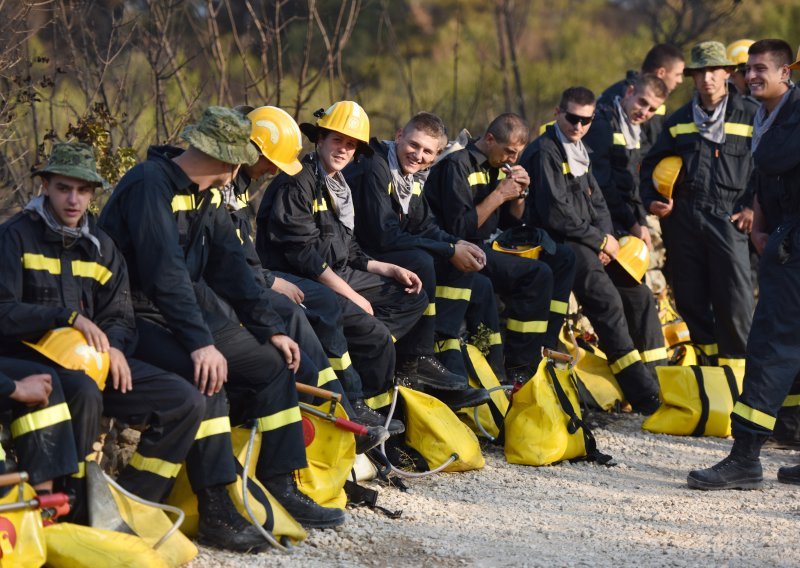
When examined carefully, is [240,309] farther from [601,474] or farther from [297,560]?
[601,474]

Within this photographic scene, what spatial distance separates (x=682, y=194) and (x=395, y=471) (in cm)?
372

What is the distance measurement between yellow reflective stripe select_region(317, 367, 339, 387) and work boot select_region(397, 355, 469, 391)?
1107 mm

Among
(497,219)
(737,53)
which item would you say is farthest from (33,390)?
(737,53)

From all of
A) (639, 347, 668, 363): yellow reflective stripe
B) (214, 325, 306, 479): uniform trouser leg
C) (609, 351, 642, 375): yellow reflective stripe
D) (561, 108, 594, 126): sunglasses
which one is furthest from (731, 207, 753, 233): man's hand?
(214, 325, 306, 479): uniform trouser leg

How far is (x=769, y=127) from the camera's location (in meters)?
6.63

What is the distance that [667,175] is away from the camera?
866 centimetres

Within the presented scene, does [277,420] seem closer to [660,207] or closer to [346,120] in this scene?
[346,120]

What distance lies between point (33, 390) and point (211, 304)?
3.83 feet

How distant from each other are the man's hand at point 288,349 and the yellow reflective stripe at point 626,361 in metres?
3.74

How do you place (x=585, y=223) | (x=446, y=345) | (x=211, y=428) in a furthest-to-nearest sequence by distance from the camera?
(x=585, y=223)
(x=446, y=345)
(x=211, y=428)

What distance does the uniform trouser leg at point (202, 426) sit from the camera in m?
4.82

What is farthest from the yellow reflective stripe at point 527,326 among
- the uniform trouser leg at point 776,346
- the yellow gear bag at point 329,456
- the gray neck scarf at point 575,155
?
the yellow gear bag at point 329,456

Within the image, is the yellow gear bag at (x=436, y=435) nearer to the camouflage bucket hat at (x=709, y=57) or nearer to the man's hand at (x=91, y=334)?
the man's hand at (x=91, y=334)

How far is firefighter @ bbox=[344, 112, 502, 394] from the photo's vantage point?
7027mm
